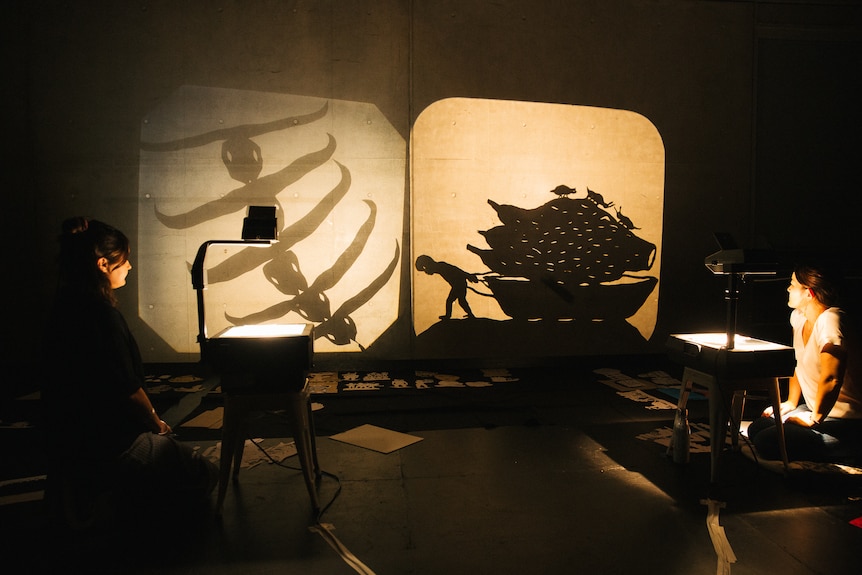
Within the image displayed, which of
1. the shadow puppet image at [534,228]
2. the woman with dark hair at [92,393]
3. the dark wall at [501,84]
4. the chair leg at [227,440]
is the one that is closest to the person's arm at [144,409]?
the woman with dark hair at [92,393]

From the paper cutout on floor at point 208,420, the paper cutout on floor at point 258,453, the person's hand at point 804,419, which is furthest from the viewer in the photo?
the paper cutout on floor at point 208,420

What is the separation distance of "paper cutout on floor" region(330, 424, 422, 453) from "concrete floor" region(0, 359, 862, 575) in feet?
0.19

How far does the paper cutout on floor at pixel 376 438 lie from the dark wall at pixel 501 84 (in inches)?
61.1

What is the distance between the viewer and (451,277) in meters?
4.74

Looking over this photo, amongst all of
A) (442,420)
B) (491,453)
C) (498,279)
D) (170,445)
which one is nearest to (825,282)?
(491,453)

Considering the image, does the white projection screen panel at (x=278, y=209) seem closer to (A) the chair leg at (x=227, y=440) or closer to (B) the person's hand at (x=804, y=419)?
(A) the chair leg at (x=227, y=440)

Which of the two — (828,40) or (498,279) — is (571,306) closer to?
(498,279)

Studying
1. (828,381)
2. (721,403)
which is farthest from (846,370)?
(721,403)

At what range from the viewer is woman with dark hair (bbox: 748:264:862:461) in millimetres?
2379

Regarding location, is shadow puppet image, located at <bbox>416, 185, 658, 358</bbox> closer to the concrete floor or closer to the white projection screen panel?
the white projection screen panel

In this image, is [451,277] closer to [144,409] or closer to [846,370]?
[846,370]

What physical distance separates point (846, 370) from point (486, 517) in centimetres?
194

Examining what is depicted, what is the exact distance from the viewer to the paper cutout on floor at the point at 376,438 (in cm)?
296

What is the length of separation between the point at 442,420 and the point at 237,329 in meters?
1.62
